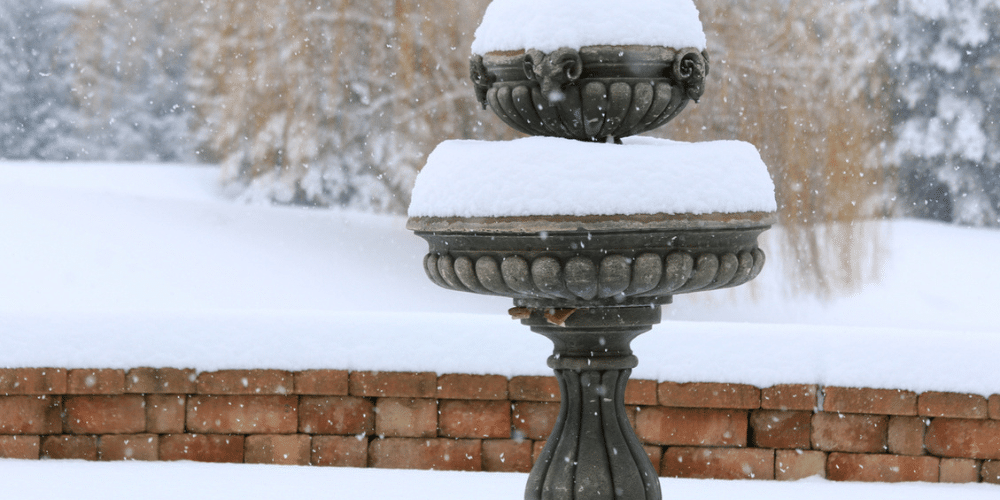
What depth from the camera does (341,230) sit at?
7324 millimetres

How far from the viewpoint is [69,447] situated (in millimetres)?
3357

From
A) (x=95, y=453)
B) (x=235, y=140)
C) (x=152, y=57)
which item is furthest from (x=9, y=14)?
(x=95, y=453)

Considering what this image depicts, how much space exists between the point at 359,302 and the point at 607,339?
4.44 metres

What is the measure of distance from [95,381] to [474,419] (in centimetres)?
125

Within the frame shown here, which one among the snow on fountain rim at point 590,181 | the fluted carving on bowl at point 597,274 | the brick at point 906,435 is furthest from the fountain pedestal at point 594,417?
the brick at point 906,435

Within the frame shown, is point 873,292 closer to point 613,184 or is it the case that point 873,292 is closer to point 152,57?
point 613,184

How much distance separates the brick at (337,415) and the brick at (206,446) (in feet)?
0.81

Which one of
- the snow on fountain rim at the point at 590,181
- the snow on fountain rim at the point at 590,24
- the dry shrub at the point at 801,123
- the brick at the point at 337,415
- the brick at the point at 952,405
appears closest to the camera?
the snow on fountain rim at the point at 590,181

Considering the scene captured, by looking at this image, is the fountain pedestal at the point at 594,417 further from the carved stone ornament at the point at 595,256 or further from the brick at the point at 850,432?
the brick at the point at 850,432

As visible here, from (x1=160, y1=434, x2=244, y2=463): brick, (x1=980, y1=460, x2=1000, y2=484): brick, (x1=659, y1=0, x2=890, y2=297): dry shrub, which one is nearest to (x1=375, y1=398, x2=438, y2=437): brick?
(x1=160, y1=434, x2=244, y2=463): brick

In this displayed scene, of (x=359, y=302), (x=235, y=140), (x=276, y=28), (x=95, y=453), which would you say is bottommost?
(x=95, y=453)

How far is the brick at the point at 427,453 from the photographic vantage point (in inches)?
130

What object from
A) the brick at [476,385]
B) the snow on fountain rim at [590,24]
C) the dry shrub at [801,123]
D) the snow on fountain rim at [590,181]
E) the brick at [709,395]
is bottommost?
the brick at [709,395]

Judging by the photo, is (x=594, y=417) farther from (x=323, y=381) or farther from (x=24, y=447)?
(x=24, y=447)
